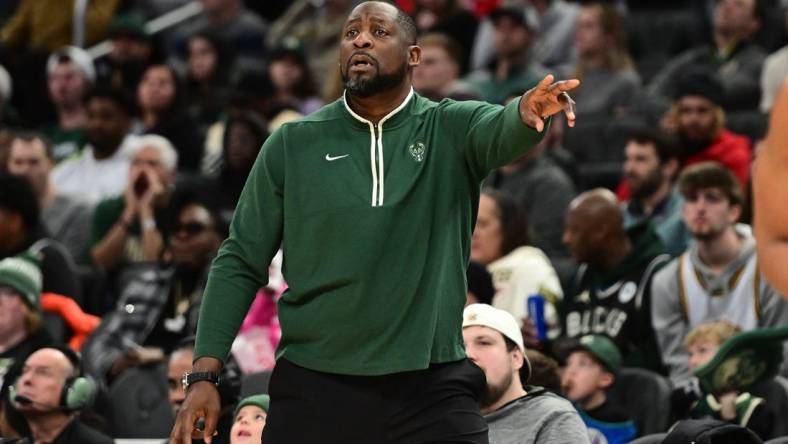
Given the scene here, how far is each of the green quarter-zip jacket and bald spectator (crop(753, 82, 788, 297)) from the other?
150cm

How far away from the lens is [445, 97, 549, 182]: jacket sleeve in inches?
128

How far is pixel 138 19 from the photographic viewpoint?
12000mm

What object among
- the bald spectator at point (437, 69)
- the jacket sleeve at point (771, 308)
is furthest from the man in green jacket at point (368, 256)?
the bald spectator at point (437, 69)

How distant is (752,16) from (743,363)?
4622mm

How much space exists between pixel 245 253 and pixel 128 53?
28.0ft

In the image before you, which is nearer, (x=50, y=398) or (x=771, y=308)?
(x=50, y=398)

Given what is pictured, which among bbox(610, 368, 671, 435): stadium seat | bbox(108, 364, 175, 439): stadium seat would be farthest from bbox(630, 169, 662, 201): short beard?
bbox(108, 364, 175, 439): stadium seat

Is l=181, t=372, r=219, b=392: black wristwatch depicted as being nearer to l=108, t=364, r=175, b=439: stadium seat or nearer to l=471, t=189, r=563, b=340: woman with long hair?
l=108, t=364, r=175, b=439: stadium seat

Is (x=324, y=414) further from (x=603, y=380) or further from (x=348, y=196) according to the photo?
(x=603, y=380)

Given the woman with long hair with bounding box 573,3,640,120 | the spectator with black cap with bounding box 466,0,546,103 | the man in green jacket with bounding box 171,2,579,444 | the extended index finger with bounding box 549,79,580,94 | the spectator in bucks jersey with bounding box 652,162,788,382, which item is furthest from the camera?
the spectator with black cap with bounding box 466,0,546,103

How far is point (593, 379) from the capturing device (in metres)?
6.24

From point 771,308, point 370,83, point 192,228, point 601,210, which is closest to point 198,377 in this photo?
point 370,83

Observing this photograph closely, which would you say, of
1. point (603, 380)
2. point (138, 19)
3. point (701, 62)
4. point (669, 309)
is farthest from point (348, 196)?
point (138, 19)

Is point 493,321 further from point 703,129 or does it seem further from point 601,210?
point 703,129
